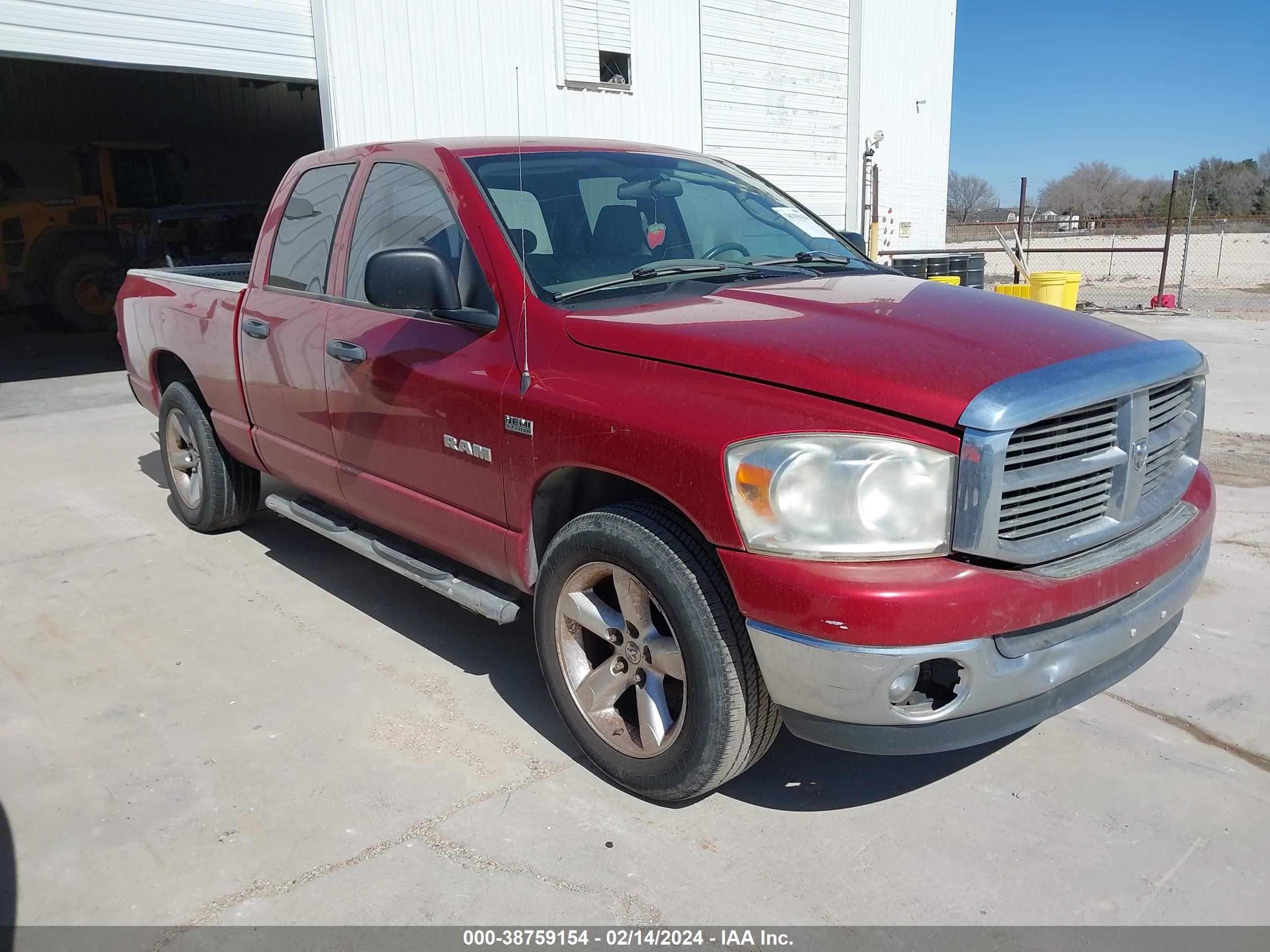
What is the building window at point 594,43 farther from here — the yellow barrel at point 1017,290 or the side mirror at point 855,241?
the side mirror at point 855,241

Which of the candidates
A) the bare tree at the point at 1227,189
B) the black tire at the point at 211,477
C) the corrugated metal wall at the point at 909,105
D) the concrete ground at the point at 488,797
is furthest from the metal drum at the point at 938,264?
the bare tree at the point at 1227,189

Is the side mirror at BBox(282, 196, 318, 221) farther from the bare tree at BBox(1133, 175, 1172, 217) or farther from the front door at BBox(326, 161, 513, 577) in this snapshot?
the bare tree at BBox(1133, 175, 1172, 217)

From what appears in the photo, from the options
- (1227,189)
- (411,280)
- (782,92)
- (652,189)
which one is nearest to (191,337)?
(411,280)

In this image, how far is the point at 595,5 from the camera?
11891mm

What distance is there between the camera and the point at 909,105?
1736cm

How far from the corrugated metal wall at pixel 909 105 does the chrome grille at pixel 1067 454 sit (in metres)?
14.8

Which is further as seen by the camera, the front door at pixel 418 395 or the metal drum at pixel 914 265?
the metal drum at pixel 914 265

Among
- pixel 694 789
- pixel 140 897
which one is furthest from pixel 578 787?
pixel 140 897

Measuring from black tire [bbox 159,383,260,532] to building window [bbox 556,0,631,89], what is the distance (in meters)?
7.68

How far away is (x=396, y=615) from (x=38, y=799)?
5.28ft

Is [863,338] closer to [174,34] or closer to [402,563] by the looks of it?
[402,563]

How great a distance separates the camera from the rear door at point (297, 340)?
410 centimetres

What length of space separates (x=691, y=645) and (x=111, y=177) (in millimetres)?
15799

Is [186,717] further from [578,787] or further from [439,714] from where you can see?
[578,787]
